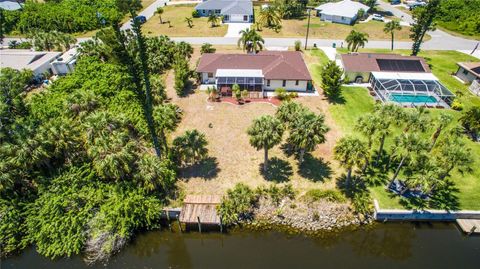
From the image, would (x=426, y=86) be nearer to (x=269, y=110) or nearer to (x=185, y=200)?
(x=269, y=110)

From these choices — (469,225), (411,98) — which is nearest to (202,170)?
(469,225)

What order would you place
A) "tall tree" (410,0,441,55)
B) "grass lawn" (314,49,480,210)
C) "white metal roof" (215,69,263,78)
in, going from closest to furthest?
"grass lawn" (314,49,480,210) → "white metal roof" (215,69,263,78) → "tall tree" (410,0,441,55)

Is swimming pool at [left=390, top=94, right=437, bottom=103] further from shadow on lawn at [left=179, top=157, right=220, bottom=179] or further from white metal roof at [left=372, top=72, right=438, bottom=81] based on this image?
shadow on lawn at [left=179, top=157, right=220, bottom=179]

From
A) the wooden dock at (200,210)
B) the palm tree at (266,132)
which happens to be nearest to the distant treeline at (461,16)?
the palm tree at (266,132)

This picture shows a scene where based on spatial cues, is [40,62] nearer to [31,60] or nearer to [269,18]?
[31,60]

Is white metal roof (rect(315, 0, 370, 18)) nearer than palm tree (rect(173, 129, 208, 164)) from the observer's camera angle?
No

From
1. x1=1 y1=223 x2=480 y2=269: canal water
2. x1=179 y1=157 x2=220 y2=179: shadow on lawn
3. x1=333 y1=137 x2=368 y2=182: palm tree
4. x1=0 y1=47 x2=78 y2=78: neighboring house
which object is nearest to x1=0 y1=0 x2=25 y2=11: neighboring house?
x1=0 y1=47 x2=78 y2=78: neighboring house

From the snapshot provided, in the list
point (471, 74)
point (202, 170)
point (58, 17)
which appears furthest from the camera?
point (58, 17)
